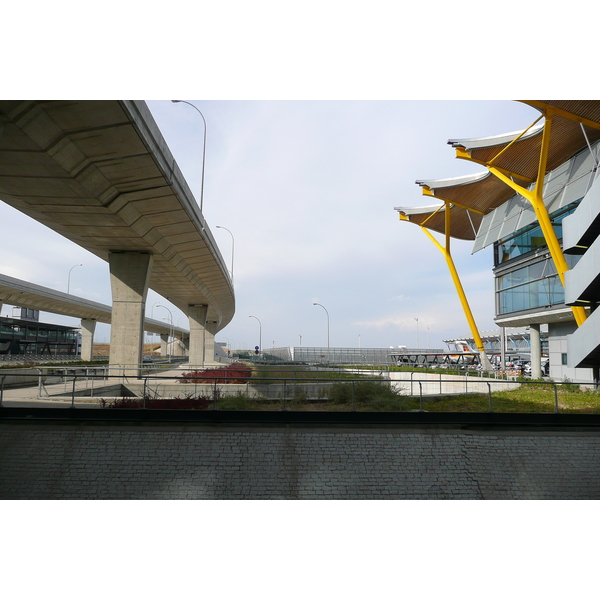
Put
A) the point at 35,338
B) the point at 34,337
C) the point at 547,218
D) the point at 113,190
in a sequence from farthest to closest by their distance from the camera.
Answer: the point at 35,338 < the point at 34,337 < the point at 547,218 < the point at 113,190

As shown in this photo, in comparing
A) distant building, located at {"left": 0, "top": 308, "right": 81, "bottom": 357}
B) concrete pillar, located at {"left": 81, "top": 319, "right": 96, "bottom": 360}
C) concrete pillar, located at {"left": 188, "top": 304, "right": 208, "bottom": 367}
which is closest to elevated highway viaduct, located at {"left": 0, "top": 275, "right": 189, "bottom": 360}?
concrete pillar, located at {"left": 81, "top": 319, "right": 96, "bottom": 360}

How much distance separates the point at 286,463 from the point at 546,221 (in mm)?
19605

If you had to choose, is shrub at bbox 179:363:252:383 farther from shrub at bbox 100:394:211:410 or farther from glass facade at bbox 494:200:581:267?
glass facade at bbox 494:200:581:267

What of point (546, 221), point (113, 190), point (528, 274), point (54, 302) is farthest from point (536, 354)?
point (54, 302)

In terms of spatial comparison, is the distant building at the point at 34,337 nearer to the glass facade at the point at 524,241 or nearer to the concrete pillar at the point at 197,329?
the concrete pillar at the point at 197,329

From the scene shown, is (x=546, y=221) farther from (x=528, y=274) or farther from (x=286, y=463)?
(x=286, y=463)

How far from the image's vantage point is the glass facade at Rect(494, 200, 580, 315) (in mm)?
25234

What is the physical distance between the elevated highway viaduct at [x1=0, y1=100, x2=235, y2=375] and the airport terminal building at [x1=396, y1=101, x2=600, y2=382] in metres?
14.7

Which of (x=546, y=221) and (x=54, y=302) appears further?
(x=54, y=302)

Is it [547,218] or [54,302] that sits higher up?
[547,218]

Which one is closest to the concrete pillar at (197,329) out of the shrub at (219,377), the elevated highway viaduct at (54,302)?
the elevated highway viaduct at (54,302)

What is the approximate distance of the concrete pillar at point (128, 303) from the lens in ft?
74.6

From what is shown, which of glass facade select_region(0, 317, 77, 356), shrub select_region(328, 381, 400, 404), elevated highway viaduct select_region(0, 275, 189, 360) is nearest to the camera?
shrub select_region(328, 381, 400, 404)

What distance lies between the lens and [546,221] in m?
22.8
